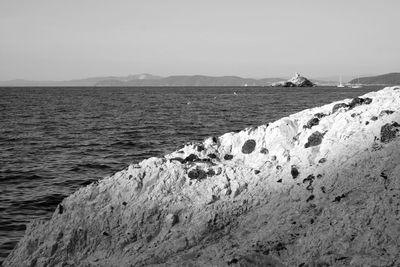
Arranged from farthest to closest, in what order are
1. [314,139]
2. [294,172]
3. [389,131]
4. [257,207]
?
[314,139] → [294,172] → [389,131] → [257,207]

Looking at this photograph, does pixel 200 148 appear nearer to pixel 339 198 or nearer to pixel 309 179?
pixel 309 179

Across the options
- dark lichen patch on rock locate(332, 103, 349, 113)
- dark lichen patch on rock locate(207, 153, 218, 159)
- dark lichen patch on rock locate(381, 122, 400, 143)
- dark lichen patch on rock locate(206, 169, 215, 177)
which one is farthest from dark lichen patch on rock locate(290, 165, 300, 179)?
dark lichen patch on rock locate(332, 103, 349, 113)

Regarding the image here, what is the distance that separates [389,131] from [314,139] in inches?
55.1

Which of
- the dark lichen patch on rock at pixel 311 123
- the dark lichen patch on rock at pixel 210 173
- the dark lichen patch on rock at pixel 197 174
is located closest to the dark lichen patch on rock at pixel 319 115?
the dark lichen patch on rock at pixel 311 123

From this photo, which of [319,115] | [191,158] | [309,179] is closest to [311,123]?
[319,115]

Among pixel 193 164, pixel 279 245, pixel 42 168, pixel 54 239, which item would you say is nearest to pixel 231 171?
pixel 193 164

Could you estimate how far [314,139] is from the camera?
8.42m

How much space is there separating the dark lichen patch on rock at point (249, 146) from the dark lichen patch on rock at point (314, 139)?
115cm

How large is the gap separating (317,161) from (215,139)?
247 centimetres

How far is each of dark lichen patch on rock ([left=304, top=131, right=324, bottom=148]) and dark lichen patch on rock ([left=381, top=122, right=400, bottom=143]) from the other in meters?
1.18

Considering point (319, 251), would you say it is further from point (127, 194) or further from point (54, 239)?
point (54, 239)

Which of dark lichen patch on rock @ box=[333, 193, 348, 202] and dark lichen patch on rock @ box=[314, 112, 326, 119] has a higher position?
dark lichen patch on rock @ box=[314, 112, 326, 119]

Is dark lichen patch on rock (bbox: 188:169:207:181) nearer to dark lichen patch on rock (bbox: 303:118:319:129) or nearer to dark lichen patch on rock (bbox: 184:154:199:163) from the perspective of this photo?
dark lichen patch on rock (bbox: 184:154:199:163)

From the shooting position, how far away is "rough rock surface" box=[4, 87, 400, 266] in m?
6.40
